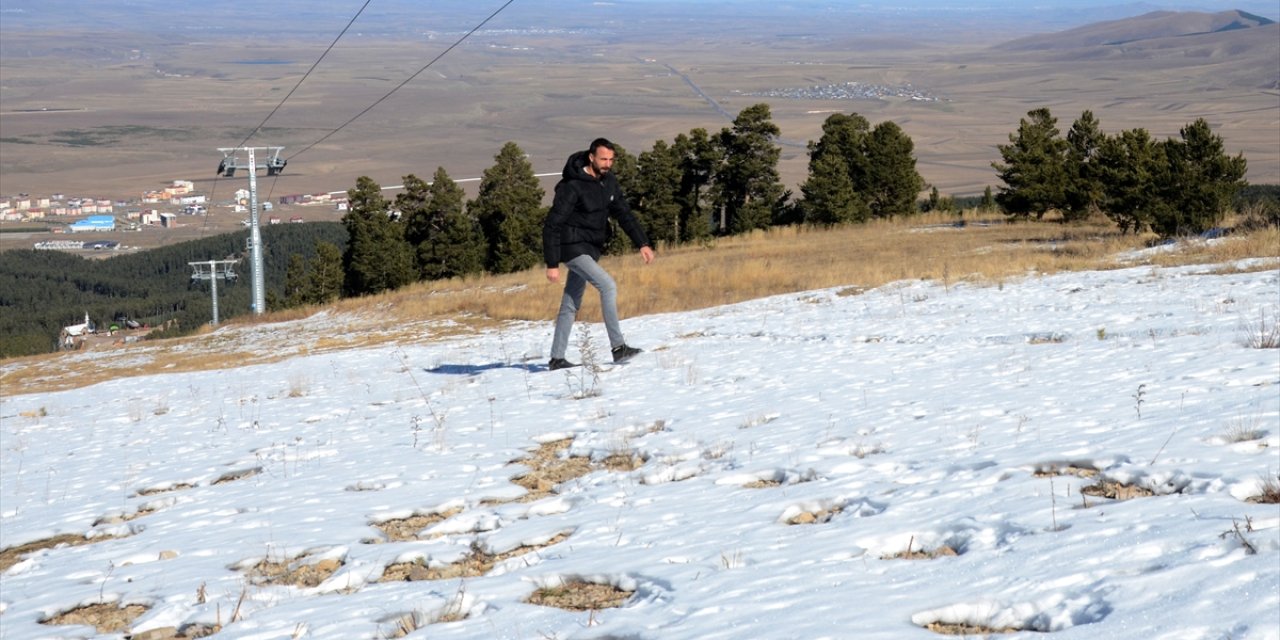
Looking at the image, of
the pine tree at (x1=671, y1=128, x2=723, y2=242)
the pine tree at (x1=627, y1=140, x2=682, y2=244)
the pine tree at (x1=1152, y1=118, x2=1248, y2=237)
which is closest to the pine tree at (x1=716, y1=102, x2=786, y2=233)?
the pine tree at (x1=671, y1=128, x2=723, y2=242)

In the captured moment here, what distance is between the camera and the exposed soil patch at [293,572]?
21.4ft

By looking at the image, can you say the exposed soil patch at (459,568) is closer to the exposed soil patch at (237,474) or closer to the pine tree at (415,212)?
the exposed soil patch at (237,474)

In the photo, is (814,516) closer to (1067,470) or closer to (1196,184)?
(1067,470)

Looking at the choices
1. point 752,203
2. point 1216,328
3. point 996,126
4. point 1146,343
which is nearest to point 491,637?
point 1146,343

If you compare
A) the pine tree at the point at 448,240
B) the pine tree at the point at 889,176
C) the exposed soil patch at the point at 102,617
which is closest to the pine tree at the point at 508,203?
the pine tree at the point at 448,240

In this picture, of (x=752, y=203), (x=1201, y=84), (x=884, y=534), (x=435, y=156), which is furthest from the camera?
(x=1201, y=84)

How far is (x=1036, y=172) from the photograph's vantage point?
34.0 m

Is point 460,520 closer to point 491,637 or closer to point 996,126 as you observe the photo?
point 491,637

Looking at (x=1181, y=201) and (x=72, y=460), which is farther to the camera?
(x=1181, y=201)

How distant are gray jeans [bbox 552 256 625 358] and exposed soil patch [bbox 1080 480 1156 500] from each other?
6371mm

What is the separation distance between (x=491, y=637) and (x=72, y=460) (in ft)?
26.8

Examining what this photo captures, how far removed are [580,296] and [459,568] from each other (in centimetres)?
676

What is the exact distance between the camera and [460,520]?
24.5ft

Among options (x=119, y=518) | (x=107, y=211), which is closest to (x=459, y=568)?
(x=119, y=518)
